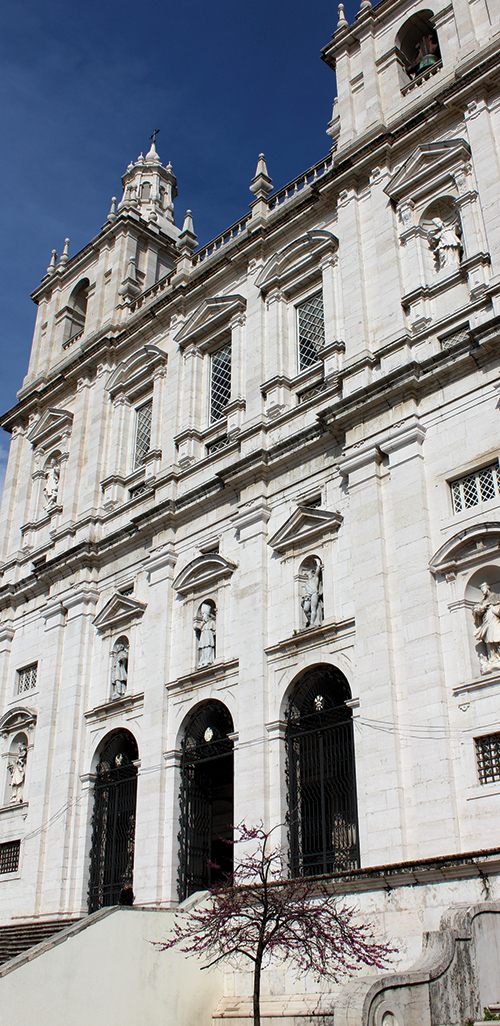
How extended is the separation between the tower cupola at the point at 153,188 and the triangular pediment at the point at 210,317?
12777mm

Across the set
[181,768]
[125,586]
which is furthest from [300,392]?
[181,768]

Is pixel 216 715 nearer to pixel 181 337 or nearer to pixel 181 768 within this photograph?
pixel 181 768

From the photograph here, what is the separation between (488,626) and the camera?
17.5 meters

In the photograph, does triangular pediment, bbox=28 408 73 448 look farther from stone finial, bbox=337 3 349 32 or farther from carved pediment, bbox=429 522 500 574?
carved pediment, bbox=429 522 500 574

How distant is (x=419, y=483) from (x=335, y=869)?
316 inches

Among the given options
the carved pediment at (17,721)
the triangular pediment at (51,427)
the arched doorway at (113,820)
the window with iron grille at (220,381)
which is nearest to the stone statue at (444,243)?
the window with iron grille at (220,381)

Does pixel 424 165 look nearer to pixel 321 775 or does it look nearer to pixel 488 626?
pixel 488 626

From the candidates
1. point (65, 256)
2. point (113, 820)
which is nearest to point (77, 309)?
point (65, 256)

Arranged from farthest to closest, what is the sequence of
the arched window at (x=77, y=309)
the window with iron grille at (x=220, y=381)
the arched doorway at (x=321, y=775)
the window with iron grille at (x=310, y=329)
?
the arched window at (x=77, y=309) < the window with iron grille at (x=220, y=381) < the window with iron grille at (x=310, y=329) < the arched doorway at (x=321, y=775)

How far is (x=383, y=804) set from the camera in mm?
17656

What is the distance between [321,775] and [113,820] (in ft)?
26.8

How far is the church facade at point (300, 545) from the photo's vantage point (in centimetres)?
1820

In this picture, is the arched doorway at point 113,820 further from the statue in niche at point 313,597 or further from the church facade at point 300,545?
the statue in niche at point 313,597

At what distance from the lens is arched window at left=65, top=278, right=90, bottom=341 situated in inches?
1515
